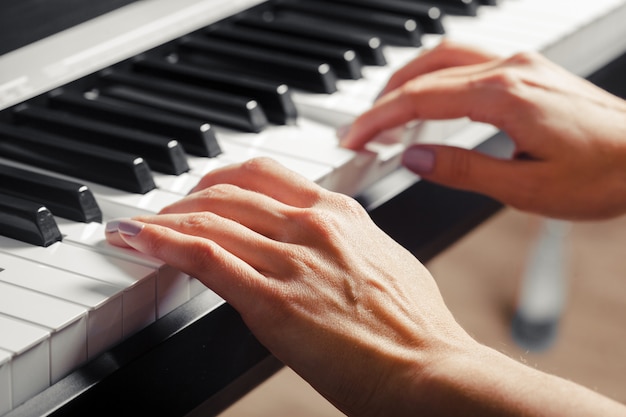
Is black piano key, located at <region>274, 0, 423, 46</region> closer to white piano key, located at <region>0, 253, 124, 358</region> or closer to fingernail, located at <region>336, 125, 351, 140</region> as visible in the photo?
fingernail, located at <region>336, 125, 351, 140</region>

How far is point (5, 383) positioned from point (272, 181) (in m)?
0.32

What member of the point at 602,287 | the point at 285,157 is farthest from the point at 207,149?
the point at 602,287

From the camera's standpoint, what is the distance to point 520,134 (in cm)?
123

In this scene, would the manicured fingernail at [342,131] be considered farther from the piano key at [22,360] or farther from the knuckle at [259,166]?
the piano key at [22,360]

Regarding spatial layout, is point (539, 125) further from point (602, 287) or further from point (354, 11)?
point (602, 287)

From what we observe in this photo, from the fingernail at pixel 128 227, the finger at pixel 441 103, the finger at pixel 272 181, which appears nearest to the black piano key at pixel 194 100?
the finger at pixel 441 103

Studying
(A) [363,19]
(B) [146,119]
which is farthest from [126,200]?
(A) [363,19]

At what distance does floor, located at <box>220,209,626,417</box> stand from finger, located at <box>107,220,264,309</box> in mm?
1408

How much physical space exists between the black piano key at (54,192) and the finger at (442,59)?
0.44 metres

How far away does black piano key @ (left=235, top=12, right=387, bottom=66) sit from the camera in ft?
4.72

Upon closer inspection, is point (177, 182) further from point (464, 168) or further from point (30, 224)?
point (464, 168)

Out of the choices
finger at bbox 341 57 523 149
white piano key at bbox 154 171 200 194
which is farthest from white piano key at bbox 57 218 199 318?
finger at bbox 341 57 523 149

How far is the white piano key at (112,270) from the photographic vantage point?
915 mm

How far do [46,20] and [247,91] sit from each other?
25cm
